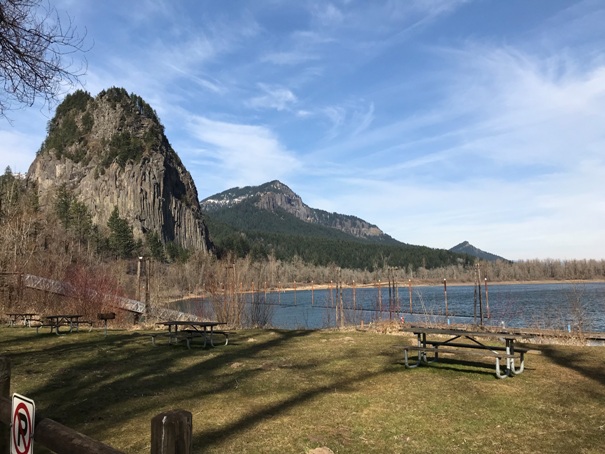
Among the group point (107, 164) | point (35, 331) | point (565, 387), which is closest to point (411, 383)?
point (565, 387)

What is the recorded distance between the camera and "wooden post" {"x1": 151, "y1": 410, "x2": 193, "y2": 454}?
75.0 inches

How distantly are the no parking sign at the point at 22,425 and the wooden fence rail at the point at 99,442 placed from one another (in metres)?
0.05

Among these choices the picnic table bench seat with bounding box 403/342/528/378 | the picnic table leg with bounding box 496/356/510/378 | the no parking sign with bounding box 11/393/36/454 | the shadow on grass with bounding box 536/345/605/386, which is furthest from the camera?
the shadow on grass with bounding box 536/345/605/386

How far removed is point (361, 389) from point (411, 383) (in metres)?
0.98

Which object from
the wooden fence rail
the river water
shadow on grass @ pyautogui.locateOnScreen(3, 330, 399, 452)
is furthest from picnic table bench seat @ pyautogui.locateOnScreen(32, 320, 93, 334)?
the wooden fence rail

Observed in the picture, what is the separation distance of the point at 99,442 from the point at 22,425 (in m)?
0.74

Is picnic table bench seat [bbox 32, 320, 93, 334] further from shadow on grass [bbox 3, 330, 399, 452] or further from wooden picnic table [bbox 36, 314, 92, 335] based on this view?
shadow on grass [bbox 3, 330, 399, 452]

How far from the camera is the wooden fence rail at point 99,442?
1909 mm

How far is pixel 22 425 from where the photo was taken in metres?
2.60

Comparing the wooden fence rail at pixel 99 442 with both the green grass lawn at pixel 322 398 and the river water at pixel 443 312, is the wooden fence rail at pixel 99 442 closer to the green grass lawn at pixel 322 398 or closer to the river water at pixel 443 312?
the green grass lawn at pixel 322 398

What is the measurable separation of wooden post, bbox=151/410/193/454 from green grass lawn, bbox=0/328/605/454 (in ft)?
11.4

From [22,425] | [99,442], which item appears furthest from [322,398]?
[99,442]

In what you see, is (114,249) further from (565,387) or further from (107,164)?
(565,387)

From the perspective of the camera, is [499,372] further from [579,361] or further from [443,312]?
[443,312]
